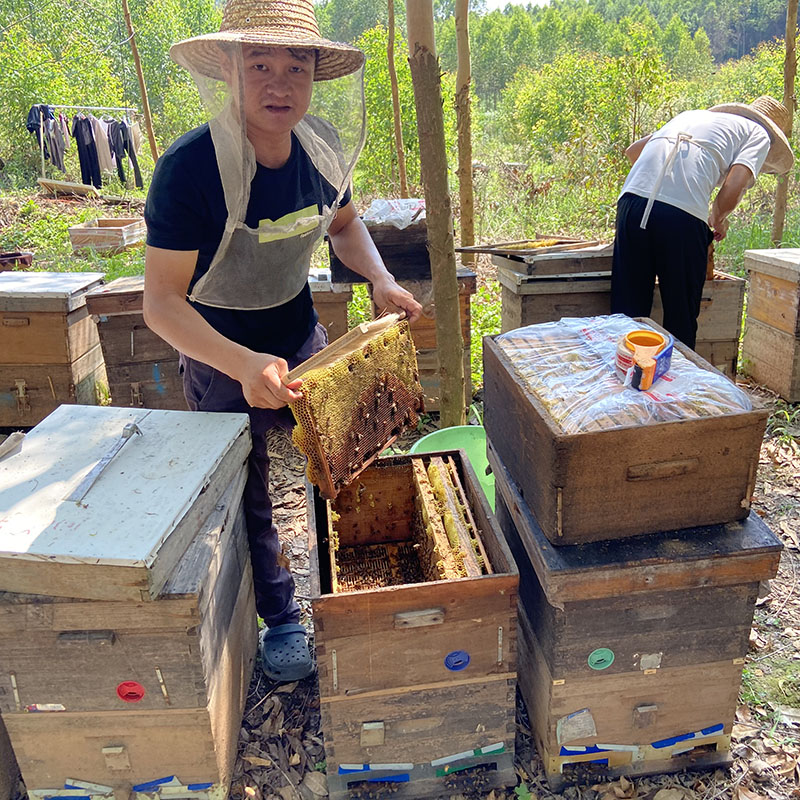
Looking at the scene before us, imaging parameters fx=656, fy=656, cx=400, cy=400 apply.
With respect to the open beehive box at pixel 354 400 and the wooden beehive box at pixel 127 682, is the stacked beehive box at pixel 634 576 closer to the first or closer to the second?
the open beehive box at pixel 354 400

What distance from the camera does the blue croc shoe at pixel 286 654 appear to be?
2172mm

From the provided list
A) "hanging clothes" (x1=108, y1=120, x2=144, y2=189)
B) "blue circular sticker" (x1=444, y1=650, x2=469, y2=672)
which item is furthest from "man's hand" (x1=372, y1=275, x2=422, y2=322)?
"hanging clothes" (x1=108, y1=120, x2=144, y2=189)

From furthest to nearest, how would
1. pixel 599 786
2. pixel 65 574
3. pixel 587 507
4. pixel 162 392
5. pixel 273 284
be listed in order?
pixel 162 392 < pixel 273 284 < pixel 599 786 < pixel 587 507 < pixel 65 574

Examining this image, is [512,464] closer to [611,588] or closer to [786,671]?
[611,588]

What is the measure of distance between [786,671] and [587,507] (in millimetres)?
1279

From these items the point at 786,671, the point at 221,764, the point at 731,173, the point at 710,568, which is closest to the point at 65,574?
the point at 221,764

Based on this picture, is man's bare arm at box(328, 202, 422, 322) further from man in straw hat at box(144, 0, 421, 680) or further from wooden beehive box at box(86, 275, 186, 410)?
wooden beehive box at box(86, 275, 186, 410)

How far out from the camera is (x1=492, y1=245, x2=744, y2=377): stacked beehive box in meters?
3.57

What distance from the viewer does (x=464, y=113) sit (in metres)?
4.71

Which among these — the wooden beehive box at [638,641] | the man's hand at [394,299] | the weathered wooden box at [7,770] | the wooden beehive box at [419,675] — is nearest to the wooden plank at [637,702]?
the wooden beehive box at [638,641]

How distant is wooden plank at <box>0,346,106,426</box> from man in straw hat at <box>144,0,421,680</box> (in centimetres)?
189

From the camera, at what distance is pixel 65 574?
1.39 metres

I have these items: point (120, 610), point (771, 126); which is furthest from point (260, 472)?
point (771, 126)

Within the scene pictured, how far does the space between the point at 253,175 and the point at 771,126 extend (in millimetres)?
3199
